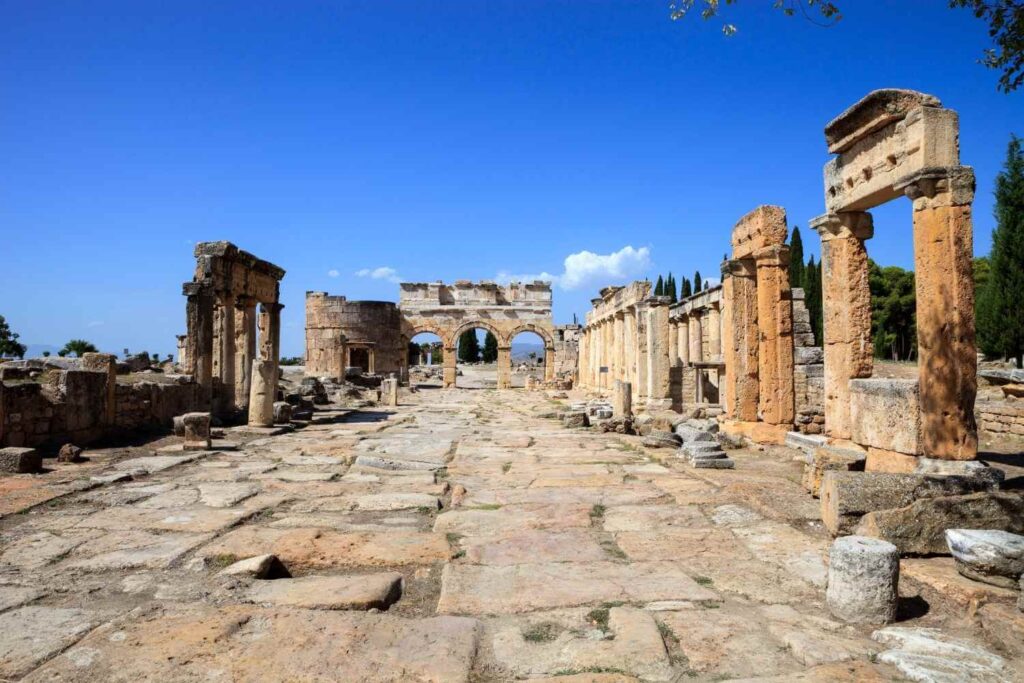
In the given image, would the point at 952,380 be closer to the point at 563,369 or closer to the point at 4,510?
the point at 4,510

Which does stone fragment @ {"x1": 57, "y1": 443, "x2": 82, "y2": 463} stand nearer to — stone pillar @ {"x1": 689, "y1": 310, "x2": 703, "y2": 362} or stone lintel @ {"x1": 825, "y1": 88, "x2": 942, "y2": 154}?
stone lintel @ {"x1": 825, "y1": 88, "x2": 942, "y2": 154}

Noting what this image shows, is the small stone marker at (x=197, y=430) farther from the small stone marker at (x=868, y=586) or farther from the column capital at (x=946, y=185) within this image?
the column capital at (x=946, y=185)

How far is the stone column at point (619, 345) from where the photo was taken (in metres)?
22.7

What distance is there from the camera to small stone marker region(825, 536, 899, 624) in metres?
3.25

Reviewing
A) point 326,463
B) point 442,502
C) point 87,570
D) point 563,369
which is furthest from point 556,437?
point 563,369

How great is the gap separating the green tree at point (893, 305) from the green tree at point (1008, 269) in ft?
56.2

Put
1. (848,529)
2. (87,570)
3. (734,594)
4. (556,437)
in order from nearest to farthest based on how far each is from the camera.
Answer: (734,594)
(87,570)
(848,529)
(556,437)

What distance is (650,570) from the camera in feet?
13.3

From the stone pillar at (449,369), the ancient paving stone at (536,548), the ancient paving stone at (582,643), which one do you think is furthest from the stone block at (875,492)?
the stone pillar at (449,369)

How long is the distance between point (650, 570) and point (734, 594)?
1.84ft

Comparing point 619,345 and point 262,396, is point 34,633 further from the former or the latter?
point 619,345

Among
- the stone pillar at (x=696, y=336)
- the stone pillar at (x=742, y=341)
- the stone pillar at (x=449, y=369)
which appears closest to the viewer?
the stone pillar at (x=742, y=341)

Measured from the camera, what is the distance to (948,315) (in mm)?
6070

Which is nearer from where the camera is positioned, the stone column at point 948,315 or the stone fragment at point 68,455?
the stone column at point 948,315
